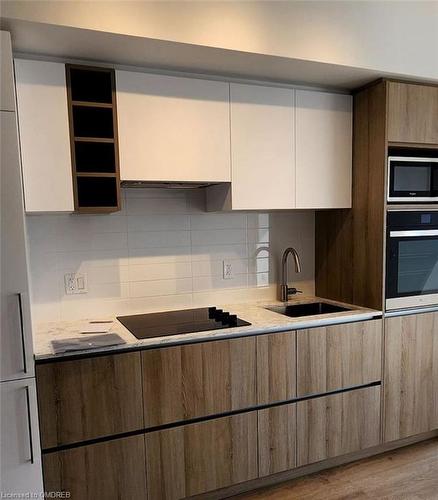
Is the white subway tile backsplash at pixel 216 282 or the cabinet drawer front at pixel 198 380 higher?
the white subway tile backsplash at pixel 216 282

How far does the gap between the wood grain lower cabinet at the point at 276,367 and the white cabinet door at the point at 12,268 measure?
1.11 m

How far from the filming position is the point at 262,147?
2.31 metres

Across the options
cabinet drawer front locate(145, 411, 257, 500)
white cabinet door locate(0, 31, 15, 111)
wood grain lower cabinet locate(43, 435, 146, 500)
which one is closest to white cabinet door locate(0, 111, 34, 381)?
white cabinet door locate(0, 31, 15, 111)

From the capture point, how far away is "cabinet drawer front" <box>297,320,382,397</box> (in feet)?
7.35

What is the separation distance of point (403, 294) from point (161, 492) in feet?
5.68

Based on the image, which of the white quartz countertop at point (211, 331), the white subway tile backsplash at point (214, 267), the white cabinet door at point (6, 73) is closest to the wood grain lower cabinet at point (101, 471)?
the white quartz countertop at point (211, 331)

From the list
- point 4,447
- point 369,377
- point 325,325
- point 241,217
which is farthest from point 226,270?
point 4,447

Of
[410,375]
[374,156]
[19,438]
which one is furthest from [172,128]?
[410,375]

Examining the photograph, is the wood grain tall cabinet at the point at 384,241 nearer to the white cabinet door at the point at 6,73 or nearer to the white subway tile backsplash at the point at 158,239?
the white subway tile backsplash at the point at 158,239

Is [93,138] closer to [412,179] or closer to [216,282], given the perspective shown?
[216,282]

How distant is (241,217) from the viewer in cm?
271

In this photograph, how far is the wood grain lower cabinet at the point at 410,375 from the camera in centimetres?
247

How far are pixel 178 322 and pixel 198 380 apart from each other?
1.40 feet

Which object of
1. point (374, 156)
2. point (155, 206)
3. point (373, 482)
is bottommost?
point (373, 482)
